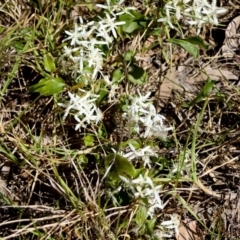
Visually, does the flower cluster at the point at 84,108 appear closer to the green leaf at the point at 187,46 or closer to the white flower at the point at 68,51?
the white flower at the point at 68,51

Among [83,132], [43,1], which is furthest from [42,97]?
[43,1]

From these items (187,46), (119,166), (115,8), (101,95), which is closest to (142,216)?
(119,166)

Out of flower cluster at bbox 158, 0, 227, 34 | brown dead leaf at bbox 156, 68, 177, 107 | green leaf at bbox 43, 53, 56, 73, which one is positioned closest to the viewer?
flower cluster at bbox 158, 0, 227, 34

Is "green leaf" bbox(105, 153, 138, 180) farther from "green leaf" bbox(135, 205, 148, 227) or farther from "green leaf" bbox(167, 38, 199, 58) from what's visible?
"green leaf" bbox(167, 38, 199, 58)

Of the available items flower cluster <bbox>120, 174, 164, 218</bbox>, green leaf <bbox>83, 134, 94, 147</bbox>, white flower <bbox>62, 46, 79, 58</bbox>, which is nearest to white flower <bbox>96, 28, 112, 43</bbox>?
white flower <bbox>62, 46, 79, 58</bbox>

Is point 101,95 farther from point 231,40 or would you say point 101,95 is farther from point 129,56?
point 231,40

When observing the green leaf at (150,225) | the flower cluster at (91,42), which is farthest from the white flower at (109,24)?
the green leaf at (150,225)
